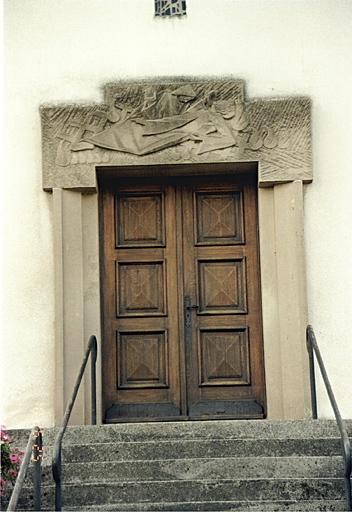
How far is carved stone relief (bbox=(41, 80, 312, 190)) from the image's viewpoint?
863cm

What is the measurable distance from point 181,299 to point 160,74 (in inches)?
78.1

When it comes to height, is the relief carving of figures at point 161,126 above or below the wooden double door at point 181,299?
above

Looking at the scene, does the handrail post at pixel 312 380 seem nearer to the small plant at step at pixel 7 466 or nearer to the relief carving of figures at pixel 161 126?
the relief carving of figures at pixel 161 126

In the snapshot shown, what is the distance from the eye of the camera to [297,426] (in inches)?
297

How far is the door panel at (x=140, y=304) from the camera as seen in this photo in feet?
28.9

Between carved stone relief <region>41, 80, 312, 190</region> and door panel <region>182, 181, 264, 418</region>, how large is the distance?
48 centimetres

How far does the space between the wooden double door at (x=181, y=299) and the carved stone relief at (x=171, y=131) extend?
419 millimetres

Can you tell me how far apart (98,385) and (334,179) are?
268 centimetres

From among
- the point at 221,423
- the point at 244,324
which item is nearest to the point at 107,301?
the point at 244,324

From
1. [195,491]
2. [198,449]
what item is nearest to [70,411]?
[198,449]

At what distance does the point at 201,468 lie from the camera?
6.91 metres

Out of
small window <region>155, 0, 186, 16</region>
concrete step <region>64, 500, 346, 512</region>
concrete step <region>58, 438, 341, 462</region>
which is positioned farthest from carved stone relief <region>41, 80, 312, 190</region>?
concrete step <region>64, 500, 346, 512</region>

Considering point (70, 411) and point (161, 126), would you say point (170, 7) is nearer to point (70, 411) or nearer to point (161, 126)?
point (161, 126)

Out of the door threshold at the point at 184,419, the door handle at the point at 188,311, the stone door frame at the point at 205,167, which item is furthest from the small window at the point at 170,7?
the door threshold at the point at 184,419
